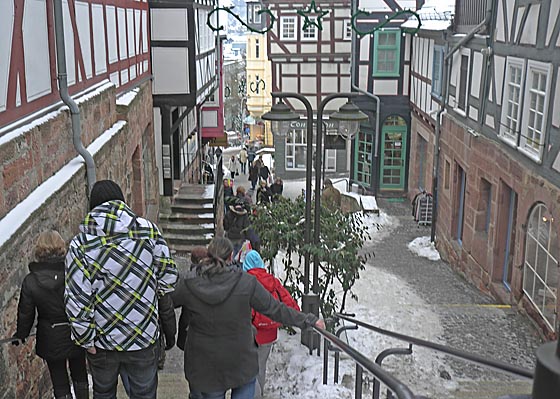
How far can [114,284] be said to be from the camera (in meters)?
3.35

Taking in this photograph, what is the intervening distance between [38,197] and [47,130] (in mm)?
758

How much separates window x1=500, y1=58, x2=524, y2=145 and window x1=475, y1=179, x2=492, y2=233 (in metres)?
1.48

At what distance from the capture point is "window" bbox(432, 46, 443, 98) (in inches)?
632

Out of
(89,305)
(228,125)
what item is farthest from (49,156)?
(228,125)

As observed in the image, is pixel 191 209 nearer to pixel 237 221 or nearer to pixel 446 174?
pixel 237 221

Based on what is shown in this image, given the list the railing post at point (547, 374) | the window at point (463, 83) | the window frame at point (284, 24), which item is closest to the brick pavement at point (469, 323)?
the window at point (463, 83)

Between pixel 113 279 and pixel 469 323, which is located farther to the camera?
pixel 469 323

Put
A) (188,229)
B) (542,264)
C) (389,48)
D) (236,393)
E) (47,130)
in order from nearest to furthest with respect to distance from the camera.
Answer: (236,393), (47,130), (542,264), (188,229), (389,48)

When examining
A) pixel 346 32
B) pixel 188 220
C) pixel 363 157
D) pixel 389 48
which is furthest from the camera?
pixel 346 32

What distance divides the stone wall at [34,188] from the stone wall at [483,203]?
5.64 meters

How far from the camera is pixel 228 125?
6394 centimetres

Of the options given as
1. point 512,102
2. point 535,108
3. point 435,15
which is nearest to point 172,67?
point 512,102

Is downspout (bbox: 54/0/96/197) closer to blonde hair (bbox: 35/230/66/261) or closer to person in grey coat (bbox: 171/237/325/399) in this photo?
blonde hair (bbox: 35/230/66/261)

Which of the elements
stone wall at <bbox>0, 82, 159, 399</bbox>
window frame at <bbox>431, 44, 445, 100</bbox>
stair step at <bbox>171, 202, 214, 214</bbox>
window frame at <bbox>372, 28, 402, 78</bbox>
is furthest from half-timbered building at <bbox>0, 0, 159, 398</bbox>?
window frame at <bbox>372, 28, 402, 78</bbox>
